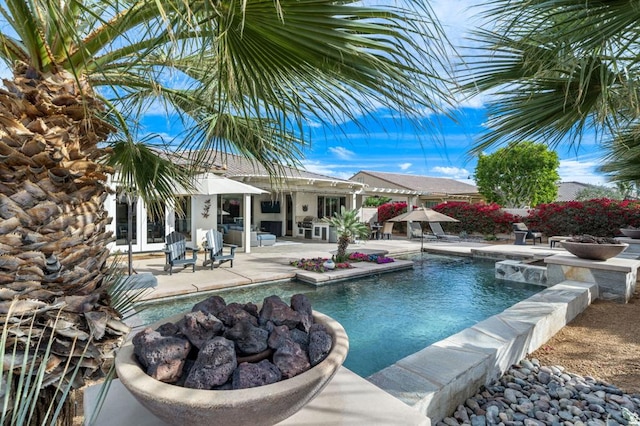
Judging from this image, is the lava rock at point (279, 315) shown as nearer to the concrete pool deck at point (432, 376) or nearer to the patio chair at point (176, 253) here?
the concrete pool deck at point (432, 376)

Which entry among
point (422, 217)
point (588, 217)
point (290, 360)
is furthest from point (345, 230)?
point (588, 217)

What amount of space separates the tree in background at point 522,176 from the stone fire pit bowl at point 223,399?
1139 inches

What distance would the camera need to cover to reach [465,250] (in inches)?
506

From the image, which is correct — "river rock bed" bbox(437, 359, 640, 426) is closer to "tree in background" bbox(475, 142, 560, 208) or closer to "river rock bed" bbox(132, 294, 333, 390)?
"river rock bed" bbox(132, 294, 333, 390)

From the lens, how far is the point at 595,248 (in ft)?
20.5

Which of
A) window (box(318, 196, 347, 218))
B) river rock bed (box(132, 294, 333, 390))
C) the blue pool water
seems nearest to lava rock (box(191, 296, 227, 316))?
river rock bed (box(132, 294, 333, 390))

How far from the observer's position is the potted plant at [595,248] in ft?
20.3

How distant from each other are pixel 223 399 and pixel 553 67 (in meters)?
3.47

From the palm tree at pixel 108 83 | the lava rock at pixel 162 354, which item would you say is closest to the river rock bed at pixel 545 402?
the lava rock at pixel 162 354

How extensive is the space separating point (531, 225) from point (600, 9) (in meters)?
18.1

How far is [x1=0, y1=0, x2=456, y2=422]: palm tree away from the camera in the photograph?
1.46m

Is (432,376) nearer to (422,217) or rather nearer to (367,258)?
(367,258)

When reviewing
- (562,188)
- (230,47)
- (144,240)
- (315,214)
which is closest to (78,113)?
(230,47)

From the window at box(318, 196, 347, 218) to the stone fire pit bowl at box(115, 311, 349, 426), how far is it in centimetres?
1836
